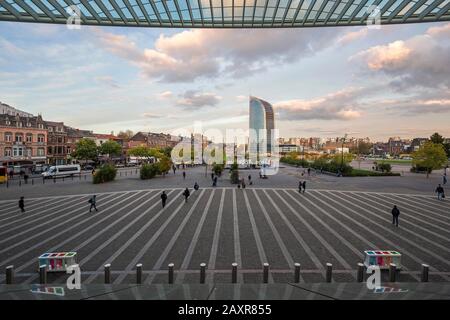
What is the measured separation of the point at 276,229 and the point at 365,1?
16.8 m

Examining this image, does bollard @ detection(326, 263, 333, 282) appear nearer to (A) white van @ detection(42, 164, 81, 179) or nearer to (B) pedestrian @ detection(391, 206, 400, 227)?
(B) pedestrian @ detection(391, 206, 400, 227)

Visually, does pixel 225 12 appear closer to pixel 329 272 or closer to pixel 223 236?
pixel 223 236

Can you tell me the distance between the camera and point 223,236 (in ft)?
40.4

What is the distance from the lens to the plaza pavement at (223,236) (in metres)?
8.72

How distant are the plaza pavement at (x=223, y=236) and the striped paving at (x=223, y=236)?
1.6 inches

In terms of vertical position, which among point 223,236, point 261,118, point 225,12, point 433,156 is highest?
point 261,118

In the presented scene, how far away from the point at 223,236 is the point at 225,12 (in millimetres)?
17677

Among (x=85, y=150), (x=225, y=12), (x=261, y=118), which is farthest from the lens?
(x=261, y=118)

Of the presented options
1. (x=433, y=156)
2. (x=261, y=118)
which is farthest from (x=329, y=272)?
(x=261, y=118)

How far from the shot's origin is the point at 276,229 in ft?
44.2

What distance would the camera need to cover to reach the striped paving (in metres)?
8.72

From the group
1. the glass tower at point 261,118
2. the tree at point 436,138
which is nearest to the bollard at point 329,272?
the tree at point 436,138
